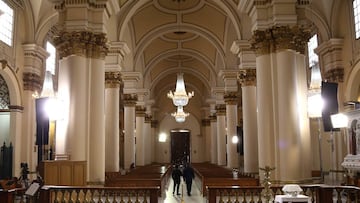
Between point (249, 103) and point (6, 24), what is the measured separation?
33.1 ft

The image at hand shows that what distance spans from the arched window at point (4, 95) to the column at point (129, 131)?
6.56 meters

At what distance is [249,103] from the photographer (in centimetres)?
1666

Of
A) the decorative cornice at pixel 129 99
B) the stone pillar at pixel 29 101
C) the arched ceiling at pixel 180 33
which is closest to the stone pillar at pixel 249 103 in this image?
the arched ceiling at pixel 180 33

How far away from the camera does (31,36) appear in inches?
684

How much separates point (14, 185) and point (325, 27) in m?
Result: 13.4

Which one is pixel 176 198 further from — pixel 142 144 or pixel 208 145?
pixel 208 145

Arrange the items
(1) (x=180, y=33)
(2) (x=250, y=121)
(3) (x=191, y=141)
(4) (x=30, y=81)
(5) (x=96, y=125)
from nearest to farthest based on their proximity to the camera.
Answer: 1. (5) (x=96, y=125)
2. (2) (x=250, y=121)
3. (4) (x=30, y=81)
4. (1) (x=180, y=33)
5. (3) (x=191, y=141)

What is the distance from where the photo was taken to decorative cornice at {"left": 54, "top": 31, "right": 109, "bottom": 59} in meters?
11.5

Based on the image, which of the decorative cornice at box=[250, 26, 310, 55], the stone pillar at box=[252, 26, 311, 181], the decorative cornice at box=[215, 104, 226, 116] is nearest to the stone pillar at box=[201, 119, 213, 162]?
the decorative cornice at box=[215, 104, 226, 116]

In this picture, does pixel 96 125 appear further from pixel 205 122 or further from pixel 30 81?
pixel 205 122

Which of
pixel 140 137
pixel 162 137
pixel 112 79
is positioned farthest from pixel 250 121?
pixel 162 137

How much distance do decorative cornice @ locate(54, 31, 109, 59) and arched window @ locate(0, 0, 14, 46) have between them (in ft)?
16.9

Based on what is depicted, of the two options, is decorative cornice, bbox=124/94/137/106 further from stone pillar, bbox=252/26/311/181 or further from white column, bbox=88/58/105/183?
stone pillar, bbox=252/26/311/181

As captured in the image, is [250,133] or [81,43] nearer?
[81,43]
